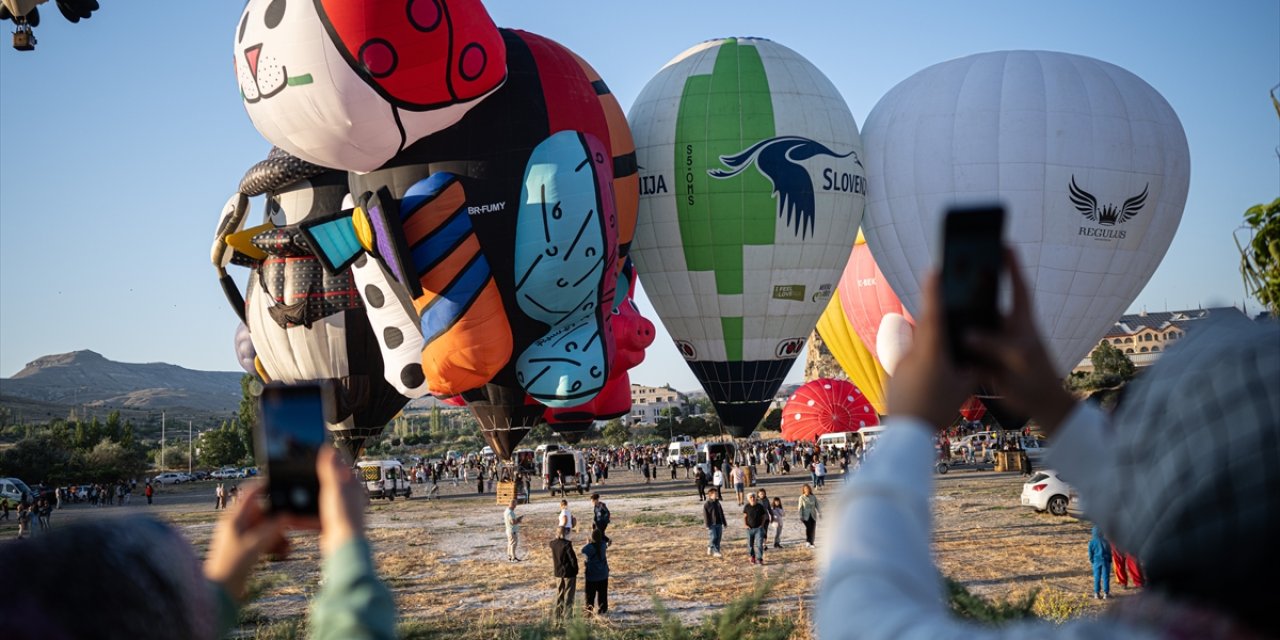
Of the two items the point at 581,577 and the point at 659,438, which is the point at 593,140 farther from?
the point at 659,438

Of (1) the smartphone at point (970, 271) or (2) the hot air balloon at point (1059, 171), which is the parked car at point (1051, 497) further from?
(1) the smartphone at point (970, 271)

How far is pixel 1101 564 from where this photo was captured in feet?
35.2

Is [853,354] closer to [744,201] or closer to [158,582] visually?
[744,201]

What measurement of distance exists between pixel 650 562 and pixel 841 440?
3538 cm

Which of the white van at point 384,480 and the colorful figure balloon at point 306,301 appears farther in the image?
the white van at point 384,480

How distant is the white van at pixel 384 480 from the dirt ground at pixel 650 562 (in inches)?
269

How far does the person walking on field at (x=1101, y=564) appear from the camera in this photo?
34.9ft

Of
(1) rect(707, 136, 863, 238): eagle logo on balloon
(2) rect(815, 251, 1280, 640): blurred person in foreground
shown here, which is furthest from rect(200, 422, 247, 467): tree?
(2) rect(815, 251, 1280, 640): blurred person in foreground

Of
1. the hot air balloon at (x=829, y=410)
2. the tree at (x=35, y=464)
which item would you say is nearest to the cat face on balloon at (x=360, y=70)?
the hot air balloon at (x=829, y=410)

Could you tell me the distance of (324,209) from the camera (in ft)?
77.0

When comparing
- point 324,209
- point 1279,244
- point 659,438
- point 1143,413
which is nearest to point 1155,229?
point 324,209

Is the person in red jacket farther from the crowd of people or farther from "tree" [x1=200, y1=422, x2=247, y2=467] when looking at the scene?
"tree" [x1=200, y1=422, x2=247, y2=467]

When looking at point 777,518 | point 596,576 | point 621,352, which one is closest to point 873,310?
point 621,352

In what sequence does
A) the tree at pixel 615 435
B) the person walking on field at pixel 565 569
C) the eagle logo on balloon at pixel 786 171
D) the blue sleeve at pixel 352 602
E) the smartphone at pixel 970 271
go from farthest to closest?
1. the tree at pixel 615 435
2. the eagle logo on balloon at pixel 786 171
3. the person walking on field at pixel 565 569
4. the blue sleeve at pixel 352 602
5. the smartphone at pixel 970 271
